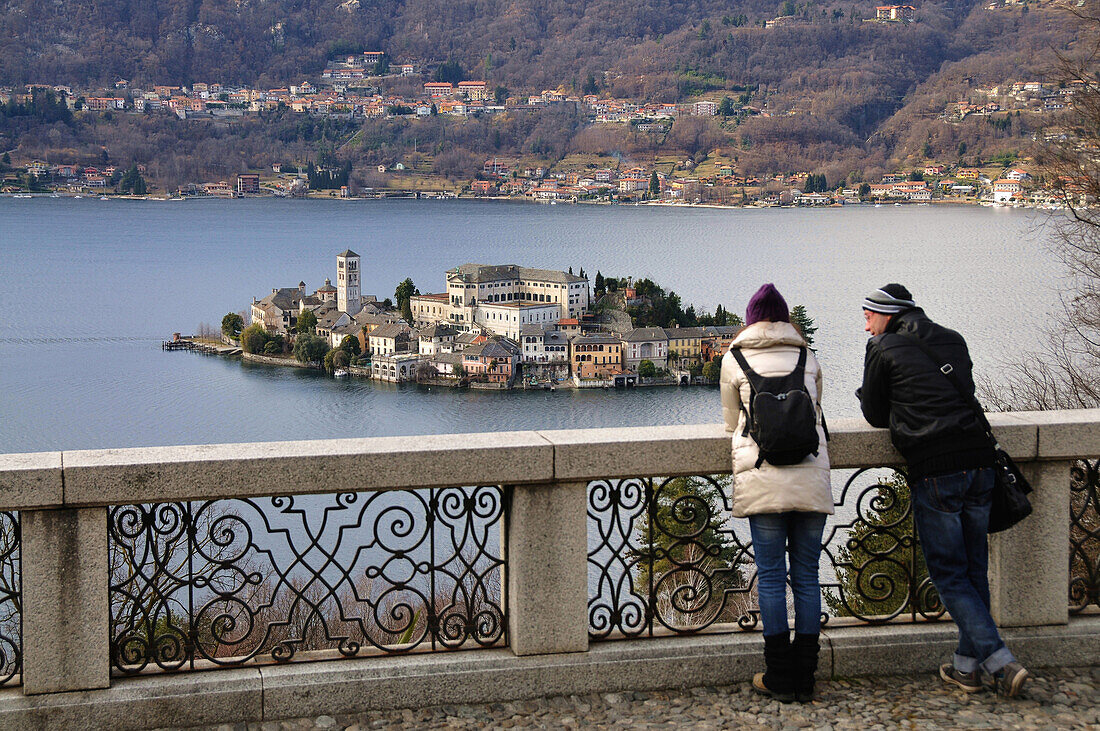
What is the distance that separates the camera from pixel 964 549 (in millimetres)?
3170

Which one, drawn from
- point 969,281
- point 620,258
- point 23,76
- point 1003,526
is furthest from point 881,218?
point 23,76

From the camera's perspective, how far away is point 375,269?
8144cm

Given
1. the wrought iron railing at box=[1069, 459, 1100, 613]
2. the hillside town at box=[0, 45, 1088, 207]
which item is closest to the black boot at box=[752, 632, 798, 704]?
the wrought iron railing at box=[1069, 459, 1100, 613]

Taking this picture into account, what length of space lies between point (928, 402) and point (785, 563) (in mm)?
572

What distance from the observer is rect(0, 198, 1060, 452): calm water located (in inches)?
1778

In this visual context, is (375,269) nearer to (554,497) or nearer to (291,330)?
(291,330)

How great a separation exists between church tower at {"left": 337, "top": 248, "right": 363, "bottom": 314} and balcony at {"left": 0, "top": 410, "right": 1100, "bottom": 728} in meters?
63.6

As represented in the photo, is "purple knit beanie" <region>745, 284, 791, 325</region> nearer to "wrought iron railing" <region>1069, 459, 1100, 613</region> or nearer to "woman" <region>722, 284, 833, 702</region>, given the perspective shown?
"woman" <region>722, 284, 833, 702</region>

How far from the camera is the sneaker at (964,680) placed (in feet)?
10.7

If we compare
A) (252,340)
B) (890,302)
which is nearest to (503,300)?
(252,340)

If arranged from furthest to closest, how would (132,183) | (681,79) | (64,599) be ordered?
1. (681,79)
2. (132,183)
3. (64,599)

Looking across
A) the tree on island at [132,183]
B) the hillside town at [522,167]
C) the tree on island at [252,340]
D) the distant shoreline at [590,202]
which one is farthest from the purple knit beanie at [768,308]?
the tree on island at [132,183]

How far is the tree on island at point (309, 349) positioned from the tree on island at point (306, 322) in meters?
2.94

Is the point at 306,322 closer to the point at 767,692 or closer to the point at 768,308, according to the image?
the point at 767,692
